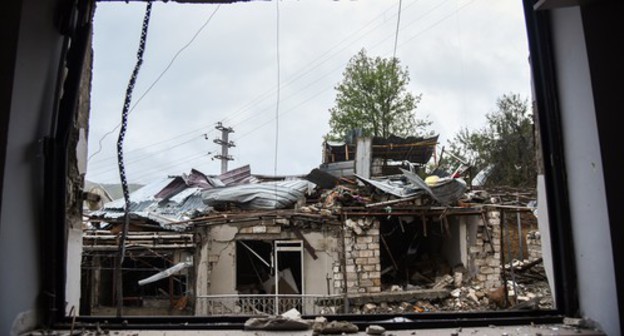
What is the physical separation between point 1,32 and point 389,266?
871cm

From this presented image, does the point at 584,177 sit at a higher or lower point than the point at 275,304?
higher

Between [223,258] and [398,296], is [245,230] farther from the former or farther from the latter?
A: [398,296]

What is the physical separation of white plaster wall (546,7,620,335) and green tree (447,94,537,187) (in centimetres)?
898

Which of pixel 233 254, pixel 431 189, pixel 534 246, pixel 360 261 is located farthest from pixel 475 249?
pixel 233 254

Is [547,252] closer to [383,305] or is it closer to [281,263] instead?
[383,305]

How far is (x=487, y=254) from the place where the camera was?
809 cm

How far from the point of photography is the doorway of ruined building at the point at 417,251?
8.47m

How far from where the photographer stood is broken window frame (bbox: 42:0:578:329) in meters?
1.10

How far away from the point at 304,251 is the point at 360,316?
6493 mm

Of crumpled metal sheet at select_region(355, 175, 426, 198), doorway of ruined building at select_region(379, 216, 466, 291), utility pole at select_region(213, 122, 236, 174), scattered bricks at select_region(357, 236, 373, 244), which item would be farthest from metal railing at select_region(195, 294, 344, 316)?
utility pole at select_region(213, 122, 236, 174)

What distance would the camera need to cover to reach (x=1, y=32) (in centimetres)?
93

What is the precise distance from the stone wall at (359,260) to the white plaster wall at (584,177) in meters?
6.49

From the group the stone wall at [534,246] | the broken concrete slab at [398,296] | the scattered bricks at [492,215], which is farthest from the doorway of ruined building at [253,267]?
the stone wall at [534,246]

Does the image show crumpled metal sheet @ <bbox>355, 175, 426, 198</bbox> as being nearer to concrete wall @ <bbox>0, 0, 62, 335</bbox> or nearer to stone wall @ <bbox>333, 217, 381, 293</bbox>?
stone wall @ <bbox>333, 217, 381, 293</bbox>
